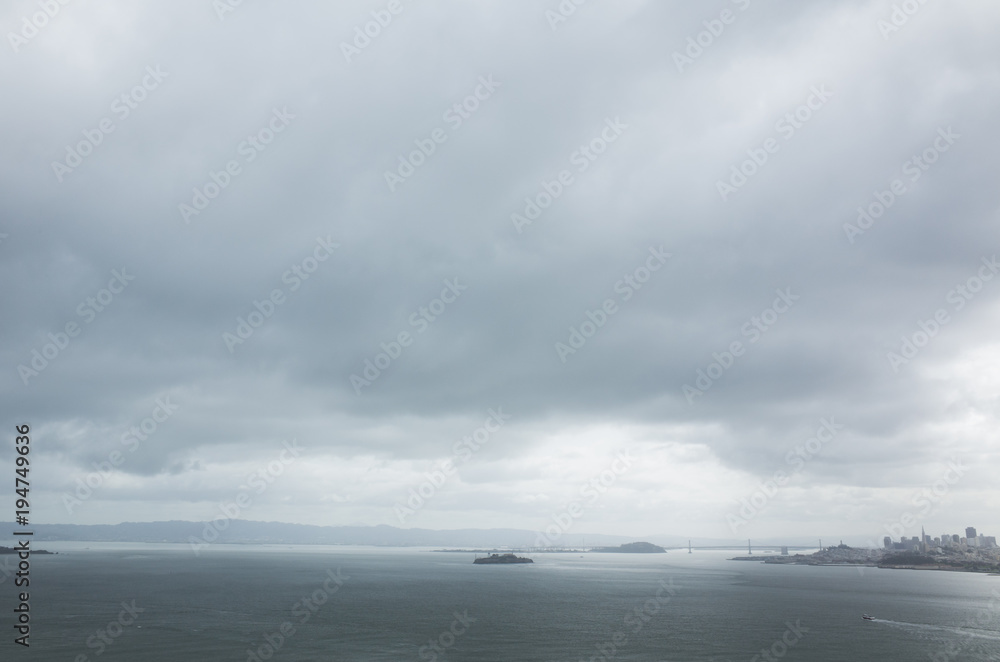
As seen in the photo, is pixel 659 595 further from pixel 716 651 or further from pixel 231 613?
pixel 231 613

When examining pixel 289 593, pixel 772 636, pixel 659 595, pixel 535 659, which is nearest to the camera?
pixel 535 659

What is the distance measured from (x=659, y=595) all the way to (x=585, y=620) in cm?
6086

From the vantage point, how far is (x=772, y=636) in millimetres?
87875

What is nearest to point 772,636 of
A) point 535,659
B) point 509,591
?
point 535,659

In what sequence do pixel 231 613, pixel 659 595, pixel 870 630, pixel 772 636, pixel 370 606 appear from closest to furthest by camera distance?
pixel 772 636, pixel 870 630, pixel 231 613, pixel 370 606, pixel 659 595

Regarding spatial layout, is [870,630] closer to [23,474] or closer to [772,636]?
[772,636]

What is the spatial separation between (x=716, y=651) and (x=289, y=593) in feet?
333

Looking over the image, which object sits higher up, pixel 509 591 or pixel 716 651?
pixel 716 651

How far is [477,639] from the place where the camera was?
268 ft

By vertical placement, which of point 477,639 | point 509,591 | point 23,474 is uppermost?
point 23,474

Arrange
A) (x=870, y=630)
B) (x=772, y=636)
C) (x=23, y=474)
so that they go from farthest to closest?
(x=870, y=630) → (x=772, y=636) → (x=23, y=474)

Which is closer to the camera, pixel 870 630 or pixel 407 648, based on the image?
pixel 407 648

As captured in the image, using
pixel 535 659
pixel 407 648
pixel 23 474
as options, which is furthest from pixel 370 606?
pixel 23 474

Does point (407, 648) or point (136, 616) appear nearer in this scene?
point (407, 648)
